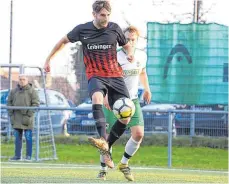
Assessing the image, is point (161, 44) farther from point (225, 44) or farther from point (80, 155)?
point (80, 155)

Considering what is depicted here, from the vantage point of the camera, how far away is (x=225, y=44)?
2044cm

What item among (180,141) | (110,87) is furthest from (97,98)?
(180,141)

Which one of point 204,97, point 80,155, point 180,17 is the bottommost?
point 80,155

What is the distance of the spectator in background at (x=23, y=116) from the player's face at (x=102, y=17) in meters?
8.15

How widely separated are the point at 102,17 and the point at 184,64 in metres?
10.8

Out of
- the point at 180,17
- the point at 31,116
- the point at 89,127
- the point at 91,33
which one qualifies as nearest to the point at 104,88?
the point at 91,33

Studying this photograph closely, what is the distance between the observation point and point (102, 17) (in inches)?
412

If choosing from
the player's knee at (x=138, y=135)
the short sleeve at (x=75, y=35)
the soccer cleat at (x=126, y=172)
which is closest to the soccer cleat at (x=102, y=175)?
the soccer cleat at (x=126, y=172)

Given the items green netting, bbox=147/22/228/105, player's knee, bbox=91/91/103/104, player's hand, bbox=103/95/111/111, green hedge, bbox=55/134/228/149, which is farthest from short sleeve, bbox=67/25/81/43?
green netting, bbox=147/22/228/105

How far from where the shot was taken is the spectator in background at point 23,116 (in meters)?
18.5

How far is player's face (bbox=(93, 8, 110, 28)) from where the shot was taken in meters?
10.4

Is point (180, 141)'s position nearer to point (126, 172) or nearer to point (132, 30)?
point (132, 30)

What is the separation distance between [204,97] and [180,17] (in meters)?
7.00

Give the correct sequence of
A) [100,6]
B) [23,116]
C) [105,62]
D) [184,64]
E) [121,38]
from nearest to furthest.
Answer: [100,6] < [105,62] < [121,38] < [23,116] < [184,64]
